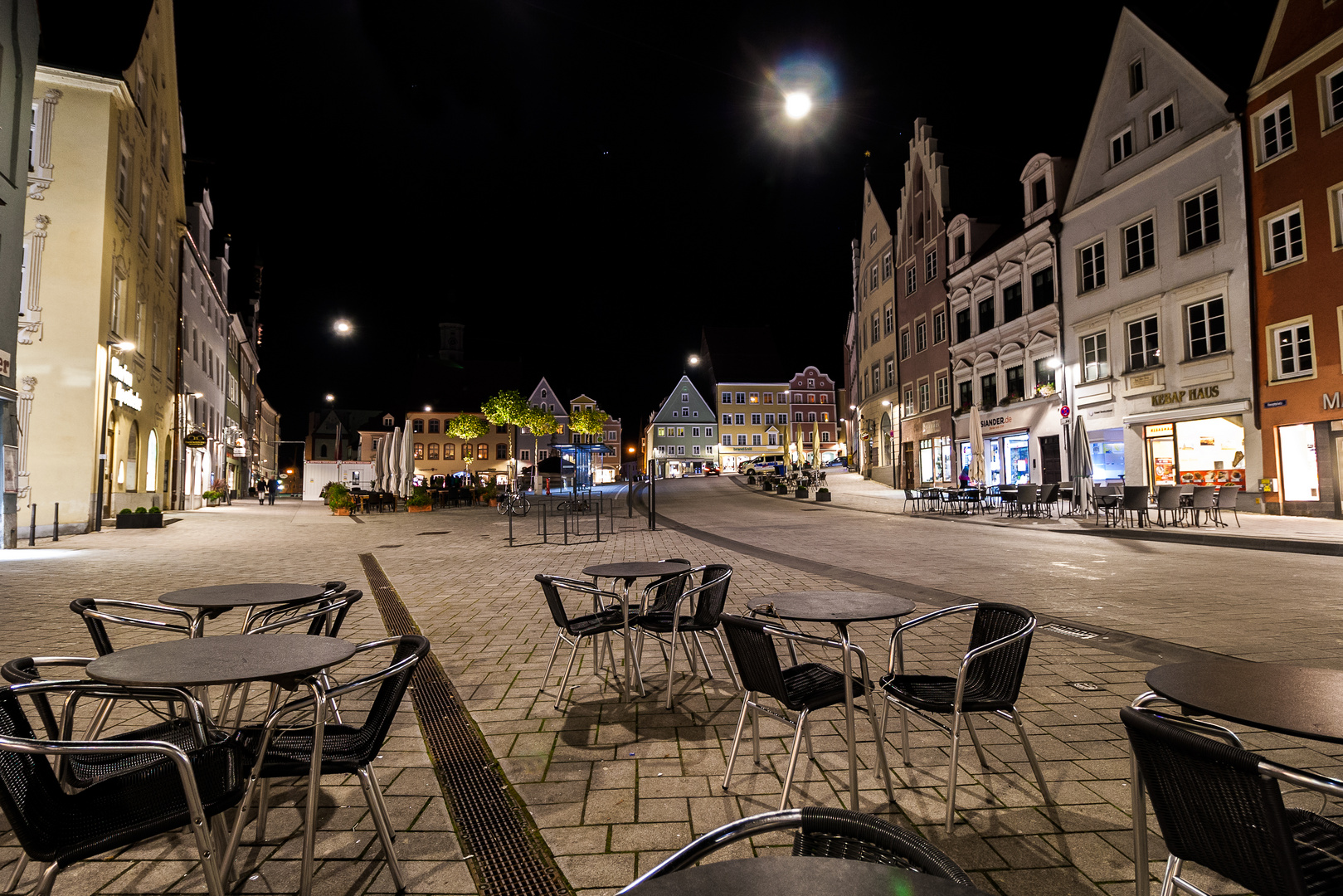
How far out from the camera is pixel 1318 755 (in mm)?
3691

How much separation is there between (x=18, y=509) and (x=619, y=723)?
62.7ft

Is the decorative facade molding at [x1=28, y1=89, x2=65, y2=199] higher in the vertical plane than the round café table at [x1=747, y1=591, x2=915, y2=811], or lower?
higher

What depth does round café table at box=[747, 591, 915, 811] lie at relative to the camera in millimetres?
3207

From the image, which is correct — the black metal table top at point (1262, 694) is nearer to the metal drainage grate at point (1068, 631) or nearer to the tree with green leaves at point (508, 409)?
the metal drainage grate at point (1068, 631)

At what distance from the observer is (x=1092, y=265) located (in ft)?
80.6

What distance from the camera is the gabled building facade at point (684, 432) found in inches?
3349

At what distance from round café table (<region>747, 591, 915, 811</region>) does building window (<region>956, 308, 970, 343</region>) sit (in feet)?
100

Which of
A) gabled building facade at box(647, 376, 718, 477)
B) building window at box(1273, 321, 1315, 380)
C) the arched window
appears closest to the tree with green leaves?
gabled building facade at box(647, 376, 718, 477)

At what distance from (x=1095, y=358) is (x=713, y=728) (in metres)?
24.8

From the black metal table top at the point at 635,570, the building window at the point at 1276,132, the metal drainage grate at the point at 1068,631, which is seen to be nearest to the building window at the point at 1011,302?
the building window at the point at 1276,132

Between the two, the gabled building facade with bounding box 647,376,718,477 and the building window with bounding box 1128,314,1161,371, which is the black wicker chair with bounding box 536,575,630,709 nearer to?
the building window with bounding box 1128,314,1161,371

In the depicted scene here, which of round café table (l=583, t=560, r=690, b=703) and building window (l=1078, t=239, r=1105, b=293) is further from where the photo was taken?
building window (l=1078, t=239, r=1105, b=293)

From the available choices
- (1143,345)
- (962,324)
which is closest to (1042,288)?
(962,324)

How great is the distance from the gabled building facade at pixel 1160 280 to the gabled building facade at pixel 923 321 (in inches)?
316
